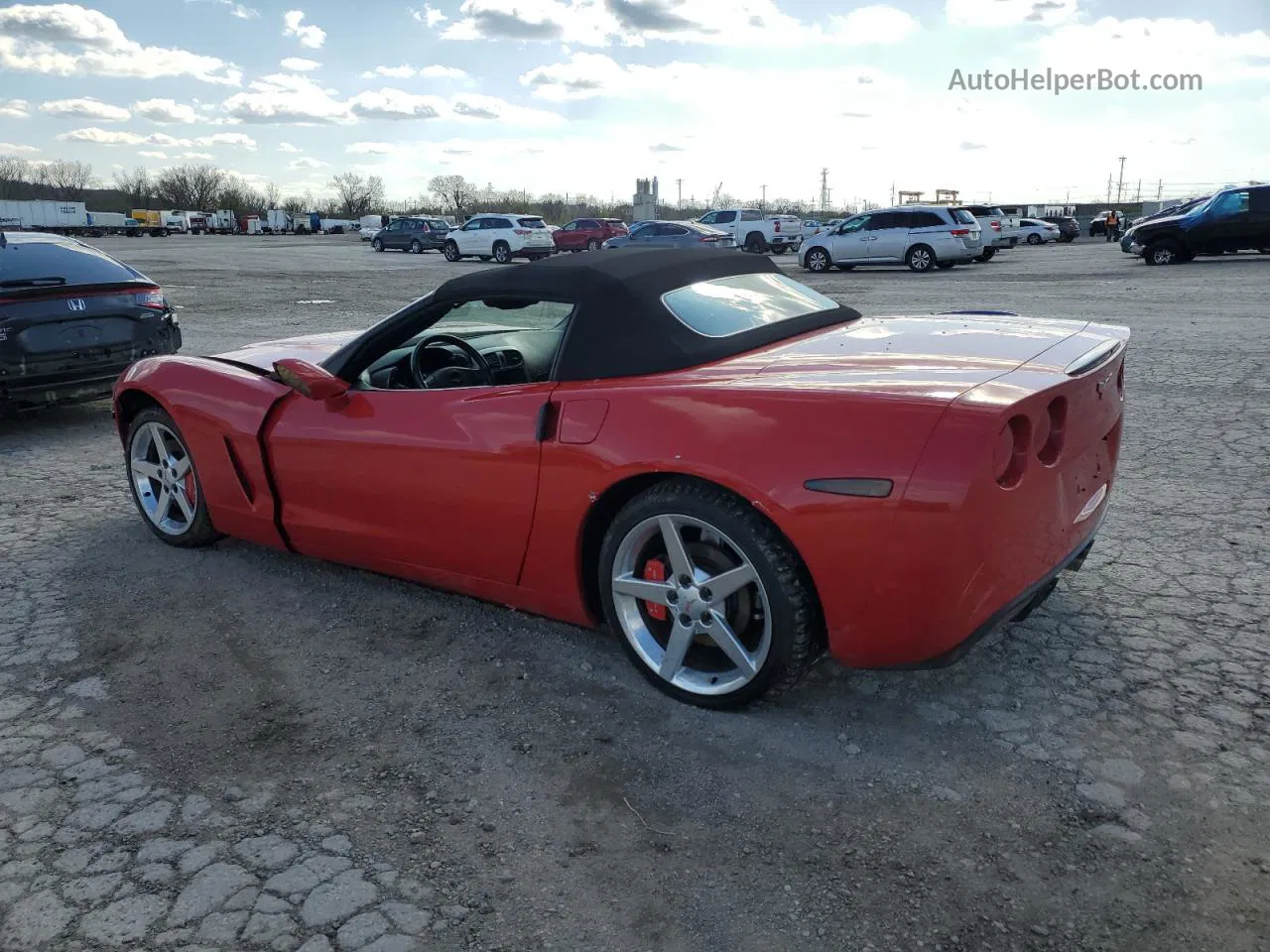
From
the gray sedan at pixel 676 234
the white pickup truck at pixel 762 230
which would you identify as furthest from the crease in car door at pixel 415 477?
the white pickup truck at pixel 762 230

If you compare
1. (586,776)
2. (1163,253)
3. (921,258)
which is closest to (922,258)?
(921,258)

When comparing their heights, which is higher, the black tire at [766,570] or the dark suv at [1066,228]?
the dark suv at [1066,228]

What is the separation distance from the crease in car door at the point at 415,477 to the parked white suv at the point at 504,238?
28692 millimetres

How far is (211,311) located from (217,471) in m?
13.0

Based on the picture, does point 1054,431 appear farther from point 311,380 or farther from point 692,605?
point 311,380

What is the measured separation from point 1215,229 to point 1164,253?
109cm

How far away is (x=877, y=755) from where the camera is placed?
9.36 feet

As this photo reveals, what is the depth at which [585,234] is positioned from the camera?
1414 inches

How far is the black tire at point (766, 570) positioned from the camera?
9.13 feet

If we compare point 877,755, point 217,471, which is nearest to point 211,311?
point 217,471

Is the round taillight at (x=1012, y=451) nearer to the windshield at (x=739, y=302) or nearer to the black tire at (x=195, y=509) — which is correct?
the windshield at (x=739, y=302)

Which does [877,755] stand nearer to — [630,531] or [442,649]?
[630,531]

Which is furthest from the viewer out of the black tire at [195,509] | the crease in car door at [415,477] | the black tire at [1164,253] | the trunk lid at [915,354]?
the black tire at [1164,253]

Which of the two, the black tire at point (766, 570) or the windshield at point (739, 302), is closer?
the black tire at point (766, 570)
